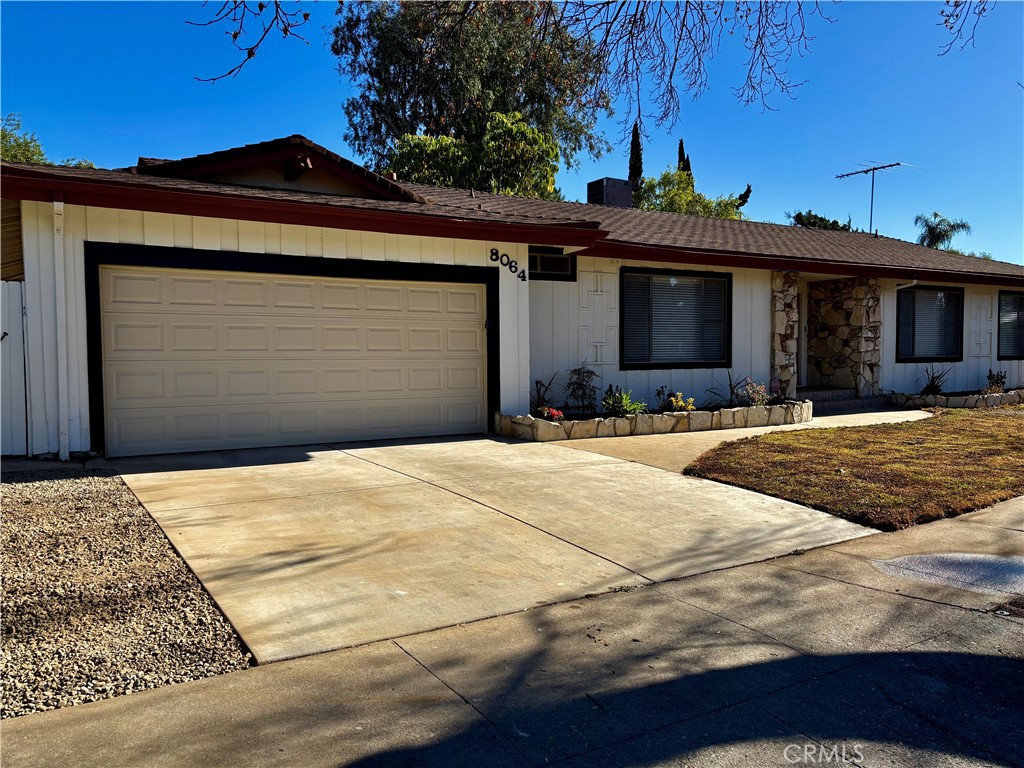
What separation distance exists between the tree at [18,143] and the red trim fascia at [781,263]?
28.5 meters

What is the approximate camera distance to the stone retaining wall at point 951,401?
1469 cm

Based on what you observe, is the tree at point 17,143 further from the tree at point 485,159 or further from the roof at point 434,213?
the roof at point 434,213

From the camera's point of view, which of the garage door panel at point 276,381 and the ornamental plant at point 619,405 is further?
the ornamental plant at point 619,405

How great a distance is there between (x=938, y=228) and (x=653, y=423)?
125 ft

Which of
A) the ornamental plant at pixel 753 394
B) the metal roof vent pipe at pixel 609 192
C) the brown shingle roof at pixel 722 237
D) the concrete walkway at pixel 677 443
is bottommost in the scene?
the concrete walkway at pixel 677 443

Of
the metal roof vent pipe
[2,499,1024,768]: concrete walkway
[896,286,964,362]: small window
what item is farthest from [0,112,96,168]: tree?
[2,499,1024,768]: concrete walkway

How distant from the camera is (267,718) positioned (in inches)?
107

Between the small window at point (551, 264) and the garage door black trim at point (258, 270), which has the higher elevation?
the small window at point (551, 264)

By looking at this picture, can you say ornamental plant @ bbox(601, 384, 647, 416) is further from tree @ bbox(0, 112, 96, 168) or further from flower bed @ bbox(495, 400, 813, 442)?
tree @ bbox(0, 112, 96, 168)

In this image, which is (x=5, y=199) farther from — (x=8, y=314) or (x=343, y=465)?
(x=343, y=465)

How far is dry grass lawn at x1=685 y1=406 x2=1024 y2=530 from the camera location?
624cm

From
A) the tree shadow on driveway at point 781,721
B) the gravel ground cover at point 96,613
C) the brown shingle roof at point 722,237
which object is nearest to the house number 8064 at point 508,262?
the brown shingle roof at point 722,237

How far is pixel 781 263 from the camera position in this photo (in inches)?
526

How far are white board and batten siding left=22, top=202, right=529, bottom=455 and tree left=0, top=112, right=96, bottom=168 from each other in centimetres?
2743
